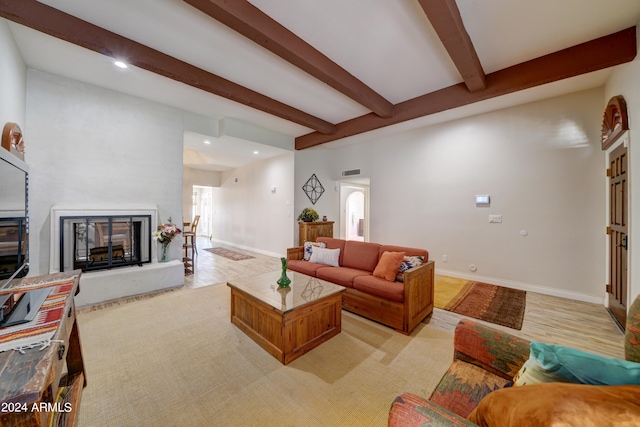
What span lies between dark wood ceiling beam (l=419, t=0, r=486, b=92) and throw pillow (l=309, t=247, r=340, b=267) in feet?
8.98

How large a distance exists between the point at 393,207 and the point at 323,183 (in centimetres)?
208

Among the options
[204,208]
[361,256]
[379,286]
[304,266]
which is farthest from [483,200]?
[204,208]

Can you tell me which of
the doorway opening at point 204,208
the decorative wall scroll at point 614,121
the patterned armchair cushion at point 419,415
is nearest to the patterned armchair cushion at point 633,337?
the patterned armchair cushion at point 419,415

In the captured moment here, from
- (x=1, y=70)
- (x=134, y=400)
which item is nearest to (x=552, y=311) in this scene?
(x=134, y=400)

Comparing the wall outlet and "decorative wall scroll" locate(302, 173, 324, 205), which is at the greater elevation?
"decorative wall scroll" locate(302, 173, 324, 205)

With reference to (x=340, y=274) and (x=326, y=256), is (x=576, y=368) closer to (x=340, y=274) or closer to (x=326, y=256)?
(x=340, y=274)

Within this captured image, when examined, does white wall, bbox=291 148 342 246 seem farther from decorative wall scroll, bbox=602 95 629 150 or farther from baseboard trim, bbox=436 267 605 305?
decorative wall scroll, bbox=602 95 629 150

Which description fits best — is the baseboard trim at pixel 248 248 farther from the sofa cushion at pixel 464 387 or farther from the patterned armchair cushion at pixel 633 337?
the patterned armchair cushion at pixel 633 337

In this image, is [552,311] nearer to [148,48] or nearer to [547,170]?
[547,170]

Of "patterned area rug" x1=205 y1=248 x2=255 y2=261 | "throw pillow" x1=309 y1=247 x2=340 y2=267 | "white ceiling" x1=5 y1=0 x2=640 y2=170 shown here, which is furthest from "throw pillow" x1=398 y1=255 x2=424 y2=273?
"patterned area rug" x1=205 y1=248 x2=255 y2=261

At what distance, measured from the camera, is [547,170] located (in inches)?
142

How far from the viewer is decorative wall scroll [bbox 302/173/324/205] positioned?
6199 millimetres

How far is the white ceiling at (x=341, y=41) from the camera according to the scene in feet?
6.91

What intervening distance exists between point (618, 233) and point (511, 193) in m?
1.29
